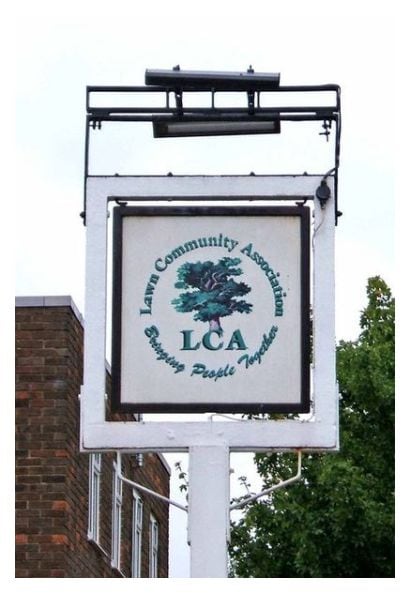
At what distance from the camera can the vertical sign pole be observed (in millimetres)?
13062

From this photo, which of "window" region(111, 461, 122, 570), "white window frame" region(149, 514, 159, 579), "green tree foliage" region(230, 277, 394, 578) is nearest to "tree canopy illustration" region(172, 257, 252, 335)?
"window" region(111, 461, 122, 570)

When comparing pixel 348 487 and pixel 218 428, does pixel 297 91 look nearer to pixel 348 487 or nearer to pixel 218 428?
pixel 218 428

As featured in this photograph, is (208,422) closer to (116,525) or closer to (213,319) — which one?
(213,319)

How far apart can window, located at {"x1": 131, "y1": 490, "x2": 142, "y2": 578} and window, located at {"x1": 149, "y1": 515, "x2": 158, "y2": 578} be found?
1235mm

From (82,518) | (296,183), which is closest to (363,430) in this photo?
(82,518)

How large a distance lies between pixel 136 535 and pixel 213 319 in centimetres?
1282

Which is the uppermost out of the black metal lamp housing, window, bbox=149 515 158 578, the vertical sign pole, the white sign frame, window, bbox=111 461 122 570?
the black metal lamp housing

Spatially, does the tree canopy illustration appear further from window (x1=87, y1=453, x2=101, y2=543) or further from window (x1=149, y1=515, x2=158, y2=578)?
window (x1=149, y1=515, x2=158, y2=578)

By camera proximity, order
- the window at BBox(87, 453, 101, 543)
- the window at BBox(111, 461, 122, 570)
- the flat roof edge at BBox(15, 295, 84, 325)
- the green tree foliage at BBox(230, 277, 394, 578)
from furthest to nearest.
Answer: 1. the green tree foliage at BBox(230, 277, 394, 578)
2. the window at BBox(111, 461, 122, 570)
3. the window at BBox(87, 453, 101, 543)
4. the flat roof edge at BBox(15, 295, 84, 325)

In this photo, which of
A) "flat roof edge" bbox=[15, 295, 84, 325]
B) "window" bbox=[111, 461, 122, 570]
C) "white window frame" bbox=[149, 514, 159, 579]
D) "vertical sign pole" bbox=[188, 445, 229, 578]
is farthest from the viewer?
"white window frame" bbox=[149, 514, 159, 579]

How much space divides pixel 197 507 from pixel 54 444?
7185 mm

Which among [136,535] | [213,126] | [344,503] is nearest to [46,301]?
[136,535]

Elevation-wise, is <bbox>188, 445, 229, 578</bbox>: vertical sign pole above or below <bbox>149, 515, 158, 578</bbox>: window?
above

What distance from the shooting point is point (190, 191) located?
13.8 meters
